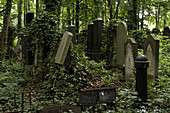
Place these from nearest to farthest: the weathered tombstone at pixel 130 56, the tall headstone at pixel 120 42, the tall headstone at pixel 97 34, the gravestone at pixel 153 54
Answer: the gravestone at pixel 153 54 → the weathered tombstone at pixel 130 56 → the tall headstone at pixel 120 42 → the tall headstone at pixel 97 34

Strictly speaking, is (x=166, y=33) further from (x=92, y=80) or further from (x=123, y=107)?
(x=123, y=107)

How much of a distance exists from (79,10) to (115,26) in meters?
9.33

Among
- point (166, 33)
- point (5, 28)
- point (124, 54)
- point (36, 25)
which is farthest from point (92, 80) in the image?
point (166, 33)

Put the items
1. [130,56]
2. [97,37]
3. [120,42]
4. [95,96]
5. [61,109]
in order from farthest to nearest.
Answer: [97,37] < [120,42] < [130,56] < [95,96] < [61,109]

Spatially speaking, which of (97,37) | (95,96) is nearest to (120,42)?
(97,37)

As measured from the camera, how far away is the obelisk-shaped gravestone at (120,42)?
705cm

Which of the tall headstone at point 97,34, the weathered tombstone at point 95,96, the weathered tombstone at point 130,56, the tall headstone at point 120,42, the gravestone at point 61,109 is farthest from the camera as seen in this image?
the tall headstone at point 97,34

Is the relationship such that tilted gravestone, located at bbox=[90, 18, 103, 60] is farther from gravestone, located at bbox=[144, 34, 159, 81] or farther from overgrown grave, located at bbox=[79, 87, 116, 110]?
overgrown grave, located at bbox=[79, 87, 116, 110]

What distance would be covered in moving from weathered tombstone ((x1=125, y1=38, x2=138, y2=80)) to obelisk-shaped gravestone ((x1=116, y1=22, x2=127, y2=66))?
22.4 inches

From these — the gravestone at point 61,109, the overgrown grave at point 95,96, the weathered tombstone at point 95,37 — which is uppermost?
the weathered tombstone at point 95,37

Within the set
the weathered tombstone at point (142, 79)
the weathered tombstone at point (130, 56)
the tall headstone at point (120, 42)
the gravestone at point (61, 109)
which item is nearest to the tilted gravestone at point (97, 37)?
the tall headstone at point (120, 42)

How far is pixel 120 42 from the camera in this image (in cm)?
714

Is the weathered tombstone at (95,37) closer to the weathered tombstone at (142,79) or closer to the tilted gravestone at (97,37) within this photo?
the tilted gravestone at (97,37)

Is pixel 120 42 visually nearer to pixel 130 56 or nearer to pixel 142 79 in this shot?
pixel 130 56
